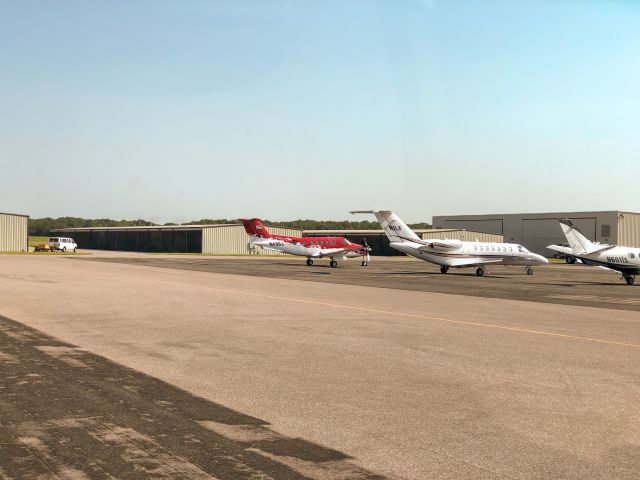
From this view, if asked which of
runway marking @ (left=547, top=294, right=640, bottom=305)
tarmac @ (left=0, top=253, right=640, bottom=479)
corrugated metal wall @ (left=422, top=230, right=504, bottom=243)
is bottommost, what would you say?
runway marking @ (left=547, top=294, right=640, bottom=305)

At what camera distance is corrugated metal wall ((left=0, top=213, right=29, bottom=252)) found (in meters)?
77.9

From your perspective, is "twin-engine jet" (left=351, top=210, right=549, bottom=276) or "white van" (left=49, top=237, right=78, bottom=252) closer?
"twin-engine jet" (left=351, top=210, right=549, bottom=276)

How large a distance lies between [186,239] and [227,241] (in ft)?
21.4

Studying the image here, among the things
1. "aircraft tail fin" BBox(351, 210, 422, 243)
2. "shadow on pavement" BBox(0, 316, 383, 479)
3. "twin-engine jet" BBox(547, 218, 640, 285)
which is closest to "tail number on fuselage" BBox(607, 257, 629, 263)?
"twin-engine jet" BBox(547, 218, 640, 285)

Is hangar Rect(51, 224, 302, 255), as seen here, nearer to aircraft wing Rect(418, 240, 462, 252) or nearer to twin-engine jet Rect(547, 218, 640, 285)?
aircraft wing Rect(418, 240, 462, 252)

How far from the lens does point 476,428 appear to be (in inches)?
291

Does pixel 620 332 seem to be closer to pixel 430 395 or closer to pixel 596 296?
pixel 430 395

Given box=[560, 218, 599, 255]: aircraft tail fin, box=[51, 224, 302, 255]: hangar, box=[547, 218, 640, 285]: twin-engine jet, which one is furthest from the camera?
box=[51, 224, 302, 255]: hangar

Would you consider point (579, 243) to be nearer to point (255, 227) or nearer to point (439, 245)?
point (439, 245)

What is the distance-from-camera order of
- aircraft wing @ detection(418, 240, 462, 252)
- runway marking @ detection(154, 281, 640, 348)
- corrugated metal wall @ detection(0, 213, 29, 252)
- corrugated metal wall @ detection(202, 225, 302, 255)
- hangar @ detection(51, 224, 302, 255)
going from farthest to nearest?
hangar @ detection(51, 224, 302, 255), corrugated metal wall @ detection(202, 225, 302, 255), corrugated metal wall @ detection(0, 213, 29, 252), aircraft wing @ detection(418, 240, 462, 252), runway marking @ detection(154, 281, 640, 348)

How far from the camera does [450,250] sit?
45344mm

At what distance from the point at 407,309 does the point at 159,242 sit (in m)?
84.7

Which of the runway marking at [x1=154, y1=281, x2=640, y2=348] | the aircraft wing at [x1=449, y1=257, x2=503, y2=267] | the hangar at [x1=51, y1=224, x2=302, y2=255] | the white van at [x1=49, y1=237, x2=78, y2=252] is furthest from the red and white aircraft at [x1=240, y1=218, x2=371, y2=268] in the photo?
the white van at [x1=49, y1=237, x2=78, y2=252]

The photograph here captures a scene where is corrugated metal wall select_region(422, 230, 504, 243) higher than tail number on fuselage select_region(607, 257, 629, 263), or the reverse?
corrugated metal wall select_region(422, 230, 504, 243)
